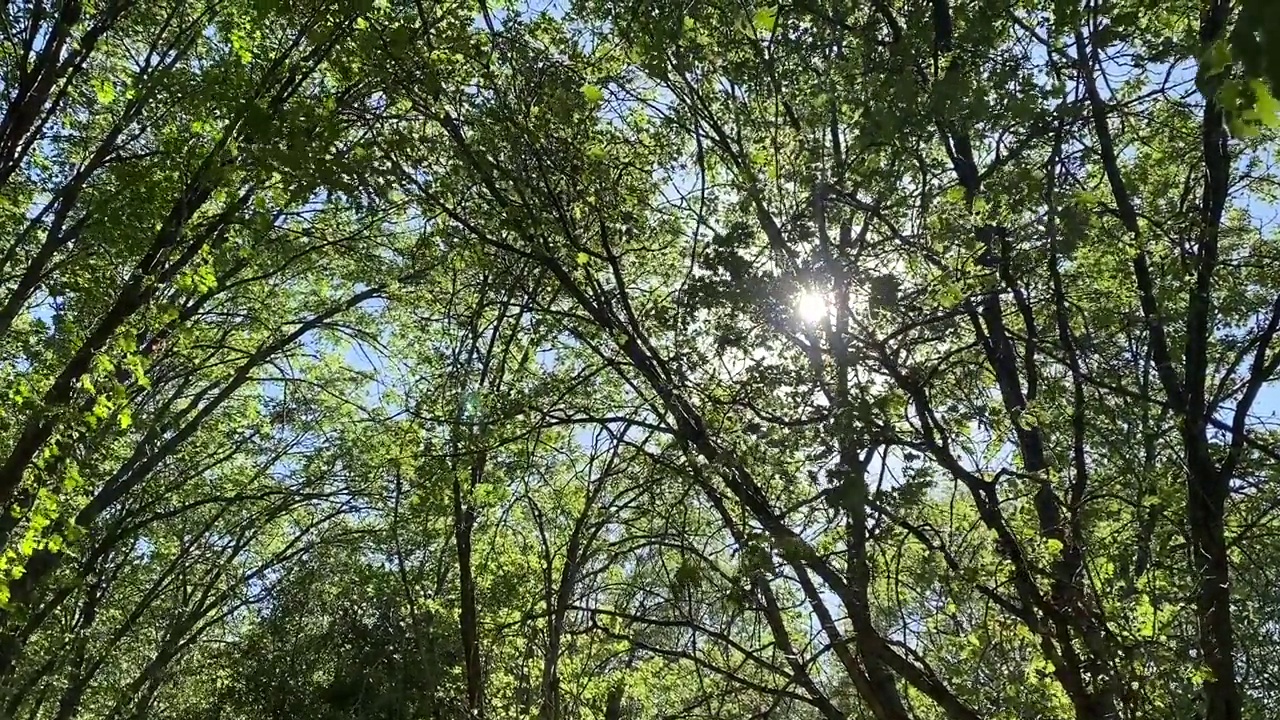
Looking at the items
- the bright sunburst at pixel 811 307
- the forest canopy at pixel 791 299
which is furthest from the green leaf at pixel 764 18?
the bright sunburst at pixel 811 307

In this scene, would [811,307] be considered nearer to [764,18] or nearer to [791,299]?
[791,299]

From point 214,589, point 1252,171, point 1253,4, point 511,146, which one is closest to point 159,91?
point 511,146

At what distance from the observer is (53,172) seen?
675 cm

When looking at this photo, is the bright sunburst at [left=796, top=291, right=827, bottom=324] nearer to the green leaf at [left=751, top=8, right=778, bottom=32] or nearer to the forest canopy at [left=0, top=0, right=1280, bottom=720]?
the forest canopy at [left=0, top=0, right=1280, bottom=720]

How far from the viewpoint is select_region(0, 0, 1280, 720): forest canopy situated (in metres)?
3.60

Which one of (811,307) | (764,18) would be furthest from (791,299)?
(764,18)

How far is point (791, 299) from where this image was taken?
3764 mm

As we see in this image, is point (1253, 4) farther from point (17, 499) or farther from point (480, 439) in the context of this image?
point (17, 499)

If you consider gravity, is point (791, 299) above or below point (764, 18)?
below

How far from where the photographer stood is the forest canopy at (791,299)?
3.60 m

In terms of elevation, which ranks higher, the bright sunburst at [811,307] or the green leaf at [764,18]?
the green leaf at [764,18]

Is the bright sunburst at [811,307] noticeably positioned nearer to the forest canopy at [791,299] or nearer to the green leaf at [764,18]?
the forest canopy at [791,299]

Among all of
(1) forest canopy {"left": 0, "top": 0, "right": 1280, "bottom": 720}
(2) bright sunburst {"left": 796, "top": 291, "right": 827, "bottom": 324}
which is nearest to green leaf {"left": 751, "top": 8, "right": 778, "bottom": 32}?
(1) forest canopy {"left": 0, "top": 0, "right": 1280, "bottom": 720}

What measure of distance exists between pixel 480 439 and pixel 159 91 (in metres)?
3.21
